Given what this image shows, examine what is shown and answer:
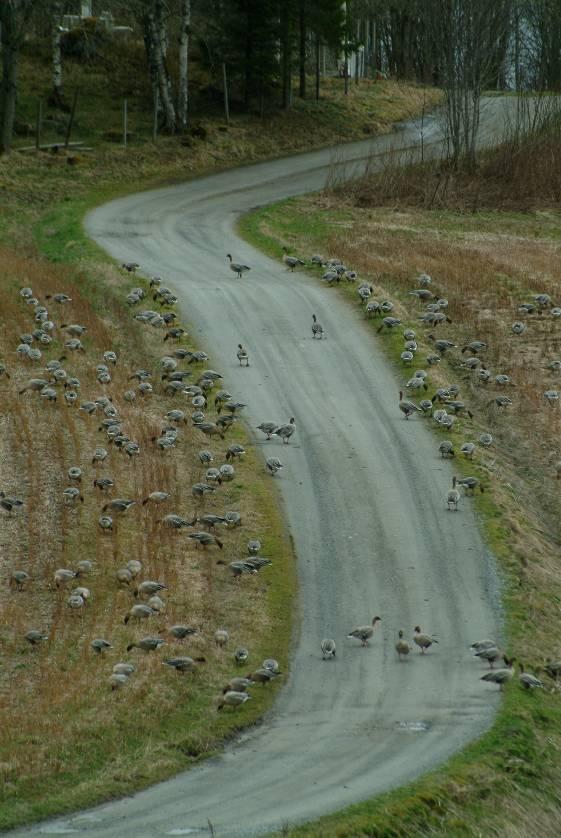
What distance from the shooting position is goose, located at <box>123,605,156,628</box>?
1005 inches

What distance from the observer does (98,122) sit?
72.3 m

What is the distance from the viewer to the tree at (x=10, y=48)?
204 feet

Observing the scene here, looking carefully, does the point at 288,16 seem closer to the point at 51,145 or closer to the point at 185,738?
the point at 51,145

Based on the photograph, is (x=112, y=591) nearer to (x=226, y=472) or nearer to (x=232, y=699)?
(x=232, y=699)

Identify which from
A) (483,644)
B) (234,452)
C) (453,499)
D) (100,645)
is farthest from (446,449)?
(100,645)

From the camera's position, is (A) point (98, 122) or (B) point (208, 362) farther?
(A) point (98, 122)

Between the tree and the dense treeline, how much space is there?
46mm

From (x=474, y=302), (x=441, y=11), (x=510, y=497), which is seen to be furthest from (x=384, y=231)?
(x=510, y=497)

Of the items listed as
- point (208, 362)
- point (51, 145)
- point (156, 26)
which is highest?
point (156, 26)

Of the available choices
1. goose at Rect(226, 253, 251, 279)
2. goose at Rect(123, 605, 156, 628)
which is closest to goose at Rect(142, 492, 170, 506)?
goose at Rect(123, 605, 156, 628)

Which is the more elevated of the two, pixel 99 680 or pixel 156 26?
pixel 156 26

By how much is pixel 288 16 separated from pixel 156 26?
835 cm

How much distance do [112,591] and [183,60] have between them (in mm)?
46557

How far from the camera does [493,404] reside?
40.1 m
